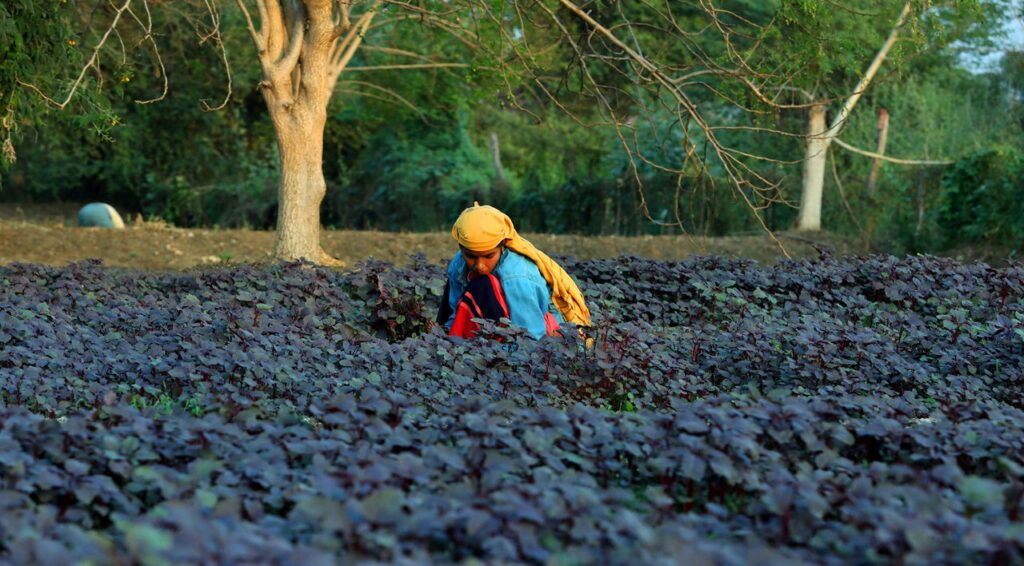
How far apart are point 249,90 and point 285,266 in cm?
1366

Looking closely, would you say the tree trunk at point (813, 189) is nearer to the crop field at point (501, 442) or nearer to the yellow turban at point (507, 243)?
the crop field at point (501, 442)

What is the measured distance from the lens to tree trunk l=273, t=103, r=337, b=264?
1000 cm

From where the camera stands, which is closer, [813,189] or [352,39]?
[352,39]

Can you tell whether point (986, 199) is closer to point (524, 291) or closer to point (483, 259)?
point (524, 291)

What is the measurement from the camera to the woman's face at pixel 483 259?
567 centimetres

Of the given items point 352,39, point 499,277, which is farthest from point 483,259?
point 352,39

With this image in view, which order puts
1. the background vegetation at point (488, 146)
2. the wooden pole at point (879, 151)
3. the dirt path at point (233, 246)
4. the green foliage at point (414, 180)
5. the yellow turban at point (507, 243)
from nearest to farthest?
1. the yellow turban at point (507, 243)
2. the dirt path at point (233, 246)
3. the background vegetation at point (488, 146)
4. the wooden pole at point (879, 151)
5. the green foliage at point (414, 180)

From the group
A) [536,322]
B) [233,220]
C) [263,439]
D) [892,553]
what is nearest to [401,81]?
[233,220]

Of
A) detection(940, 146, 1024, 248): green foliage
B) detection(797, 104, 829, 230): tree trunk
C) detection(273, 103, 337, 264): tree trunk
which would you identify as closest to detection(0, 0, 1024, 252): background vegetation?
detection(940, 146, 1024, 248): green foliage

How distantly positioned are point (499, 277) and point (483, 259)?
14cm

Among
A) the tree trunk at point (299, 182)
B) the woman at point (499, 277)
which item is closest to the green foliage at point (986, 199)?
the tree trunk at point (299, 182)

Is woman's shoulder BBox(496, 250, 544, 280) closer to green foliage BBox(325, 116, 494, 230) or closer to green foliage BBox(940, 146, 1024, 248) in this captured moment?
green foliage BBox(940, 146, 1024, 248)

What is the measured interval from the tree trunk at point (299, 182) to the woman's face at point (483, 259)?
4580 millimetres

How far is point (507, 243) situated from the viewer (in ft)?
18.8
